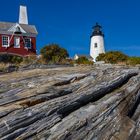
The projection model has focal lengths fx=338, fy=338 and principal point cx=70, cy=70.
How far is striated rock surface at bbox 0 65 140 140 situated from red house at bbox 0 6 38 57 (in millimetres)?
33265

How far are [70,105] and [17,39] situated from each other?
3947 centimetres

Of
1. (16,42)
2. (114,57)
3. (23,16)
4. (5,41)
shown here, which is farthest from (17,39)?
(114,57)

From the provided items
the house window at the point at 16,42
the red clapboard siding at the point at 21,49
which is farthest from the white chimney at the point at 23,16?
the house window at the point at 16,42

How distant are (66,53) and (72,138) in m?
22.9

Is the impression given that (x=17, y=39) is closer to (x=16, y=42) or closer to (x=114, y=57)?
(x=16, y=42)

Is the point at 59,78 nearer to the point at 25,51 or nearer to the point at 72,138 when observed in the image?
the point at 72,138

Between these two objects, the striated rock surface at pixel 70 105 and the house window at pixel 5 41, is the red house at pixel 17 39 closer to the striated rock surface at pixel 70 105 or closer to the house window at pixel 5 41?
the house window at pixel 5 41

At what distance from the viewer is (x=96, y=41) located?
2953 inches

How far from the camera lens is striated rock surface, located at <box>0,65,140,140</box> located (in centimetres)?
1238

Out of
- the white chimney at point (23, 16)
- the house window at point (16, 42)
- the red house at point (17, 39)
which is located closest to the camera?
the red house at point (17, 39)

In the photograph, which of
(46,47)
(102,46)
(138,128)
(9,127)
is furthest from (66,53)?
(102,46)

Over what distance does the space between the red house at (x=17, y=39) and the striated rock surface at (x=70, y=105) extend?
3327 cm

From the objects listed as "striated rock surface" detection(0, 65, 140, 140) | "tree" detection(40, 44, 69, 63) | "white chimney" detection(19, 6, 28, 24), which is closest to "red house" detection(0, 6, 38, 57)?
"white chimney" detection(19, 6, 28, 24)

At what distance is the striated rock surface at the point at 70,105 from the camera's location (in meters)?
12.4
